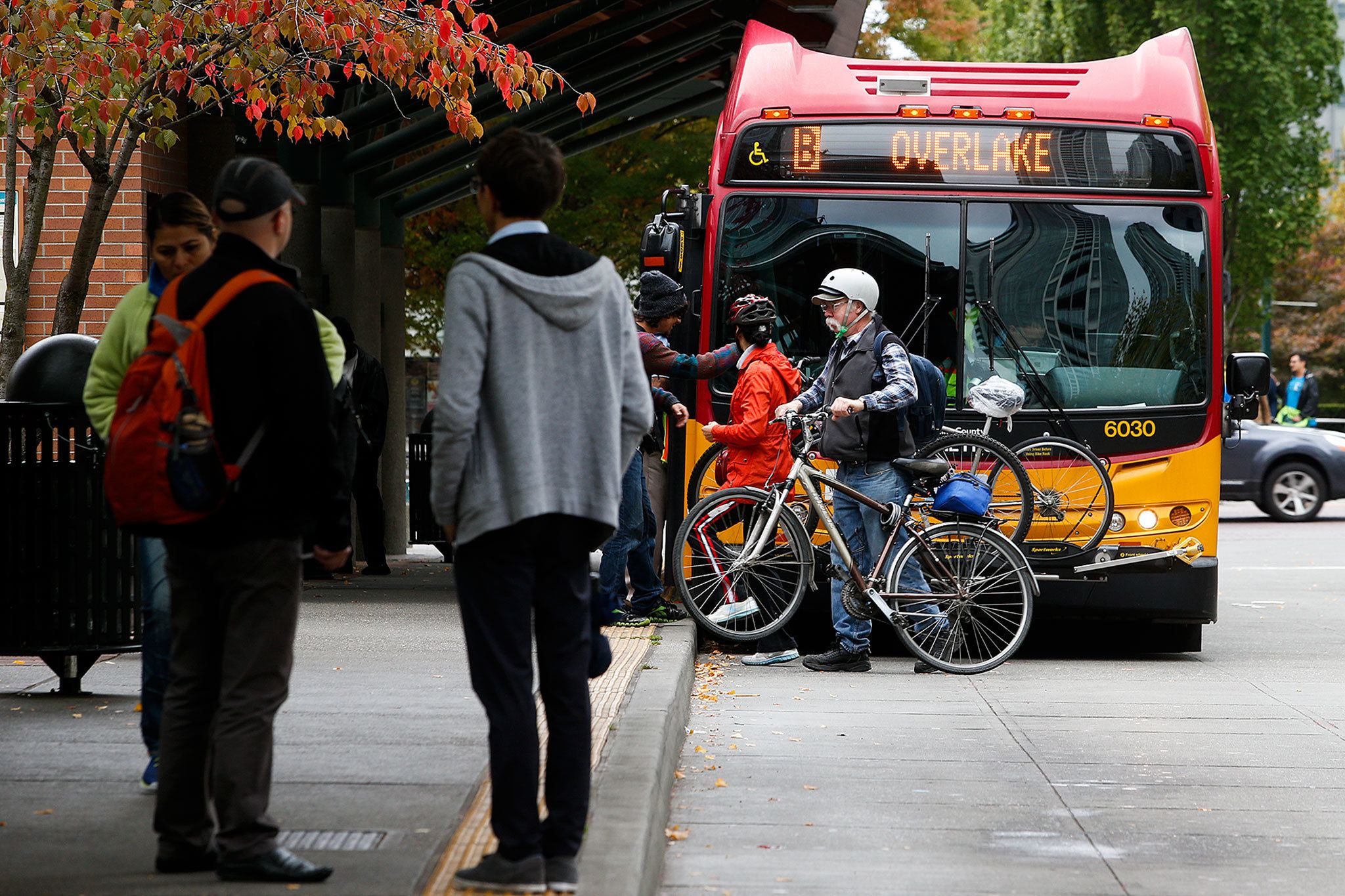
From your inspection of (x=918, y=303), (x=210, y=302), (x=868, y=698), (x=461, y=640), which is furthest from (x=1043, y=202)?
(x=210, y=302)

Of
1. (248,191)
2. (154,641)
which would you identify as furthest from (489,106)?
A: (248,191)

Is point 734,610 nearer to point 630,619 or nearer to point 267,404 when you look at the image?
point 630,619

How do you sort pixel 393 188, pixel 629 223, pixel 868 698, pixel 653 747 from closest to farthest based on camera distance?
pixel 653 747
pixel 868 698
pixel 393 188
pixel 629 223

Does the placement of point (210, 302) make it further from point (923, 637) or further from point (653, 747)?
point (923, 637)

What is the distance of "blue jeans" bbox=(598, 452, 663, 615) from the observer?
344 inches

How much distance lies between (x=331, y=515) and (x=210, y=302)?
571 millimetres

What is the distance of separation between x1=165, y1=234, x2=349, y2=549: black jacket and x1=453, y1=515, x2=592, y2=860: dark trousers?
A: 411 mm

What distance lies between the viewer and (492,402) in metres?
3.99

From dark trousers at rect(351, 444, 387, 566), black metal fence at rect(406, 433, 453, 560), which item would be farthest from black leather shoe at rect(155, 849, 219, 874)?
black metal fence at rect(406, 433, 453, 560)

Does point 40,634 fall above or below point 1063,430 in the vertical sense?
below

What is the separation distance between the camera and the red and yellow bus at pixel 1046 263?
9.27 metres

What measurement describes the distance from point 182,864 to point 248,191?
5.21 feet

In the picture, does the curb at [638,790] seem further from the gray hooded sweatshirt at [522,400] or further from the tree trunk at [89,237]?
the tree trunk at [89,237]

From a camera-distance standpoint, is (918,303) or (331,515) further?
(918,303)
